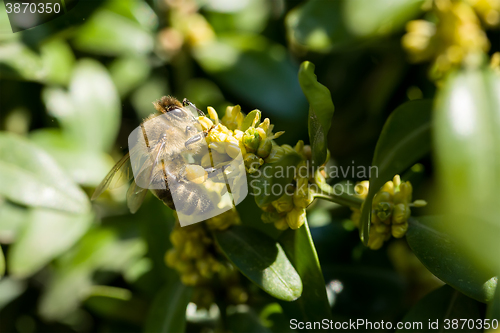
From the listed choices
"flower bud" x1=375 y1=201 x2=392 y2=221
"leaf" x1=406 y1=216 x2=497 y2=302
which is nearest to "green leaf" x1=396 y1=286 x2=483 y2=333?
"leaf" x1=406 y1=216 x2=497 y2=302

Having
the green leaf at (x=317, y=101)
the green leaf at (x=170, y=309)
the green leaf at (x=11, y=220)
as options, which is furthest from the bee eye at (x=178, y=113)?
the green leaf at (x=11, y=220)

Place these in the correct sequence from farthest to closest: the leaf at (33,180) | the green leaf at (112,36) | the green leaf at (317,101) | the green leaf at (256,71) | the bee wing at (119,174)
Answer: the green leaf at (112,36), the green leaf at (256,71), the leaf at (33,180), the bee wing at (119,174), the green leaf at (317,101)

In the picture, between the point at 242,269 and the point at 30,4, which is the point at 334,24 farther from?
the point at 30,4

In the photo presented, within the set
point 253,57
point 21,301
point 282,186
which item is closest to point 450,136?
point 282,186

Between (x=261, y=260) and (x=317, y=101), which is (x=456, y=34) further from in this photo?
(x=261, y=260)

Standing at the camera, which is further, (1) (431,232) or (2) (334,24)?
(2) (334,24)

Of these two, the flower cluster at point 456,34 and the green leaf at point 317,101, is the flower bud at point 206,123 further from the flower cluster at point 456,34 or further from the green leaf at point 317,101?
the flower cluster at point 456,34
